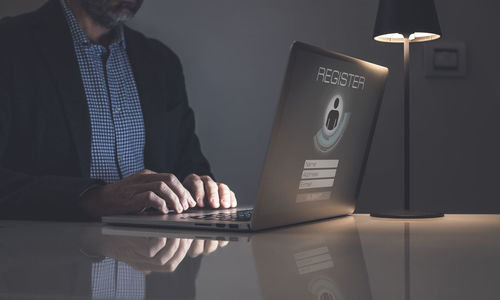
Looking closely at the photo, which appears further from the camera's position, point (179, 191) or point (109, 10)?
point (109, 10)

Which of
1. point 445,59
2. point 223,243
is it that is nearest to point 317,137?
point 223,243

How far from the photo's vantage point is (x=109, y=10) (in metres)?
1.68

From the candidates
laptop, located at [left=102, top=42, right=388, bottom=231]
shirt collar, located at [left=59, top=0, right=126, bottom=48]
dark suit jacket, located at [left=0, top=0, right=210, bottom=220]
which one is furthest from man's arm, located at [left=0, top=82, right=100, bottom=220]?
shirt collar, located at [left=59, top=0, right=126, bottom=48]

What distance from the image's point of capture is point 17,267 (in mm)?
493

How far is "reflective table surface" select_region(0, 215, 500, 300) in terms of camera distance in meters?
0.40

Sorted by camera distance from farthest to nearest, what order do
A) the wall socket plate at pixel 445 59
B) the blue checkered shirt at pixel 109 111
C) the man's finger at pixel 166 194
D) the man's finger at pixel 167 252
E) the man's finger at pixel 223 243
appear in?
the wall socket plate at pixel 445 59, the blue checkered shirt at pixel 109 111, the man's finger at pixel 166 194, the man's finger at pixel 223 243, the man's finger at pixel 167 252

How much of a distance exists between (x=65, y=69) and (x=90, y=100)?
12 centimetres

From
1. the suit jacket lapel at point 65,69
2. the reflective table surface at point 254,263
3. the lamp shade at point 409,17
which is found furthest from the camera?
the suit jacket lapel at point 65,69

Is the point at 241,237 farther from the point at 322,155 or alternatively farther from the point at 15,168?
the point at 15,168

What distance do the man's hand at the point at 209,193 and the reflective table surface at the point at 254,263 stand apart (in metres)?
0.30

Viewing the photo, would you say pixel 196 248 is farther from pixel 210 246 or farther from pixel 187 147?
pixel 187 147

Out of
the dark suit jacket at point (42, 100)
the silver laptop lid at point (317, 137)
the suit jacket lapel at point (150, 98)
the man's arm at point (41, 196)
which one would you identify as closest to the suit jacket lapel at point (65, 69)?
the dark suit jacket at point (42, 100)

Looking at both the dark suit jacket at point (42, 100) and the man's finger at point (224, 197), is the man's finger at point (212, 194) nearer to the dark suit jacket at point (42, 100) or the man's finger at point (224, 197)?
the man's finger at point (224, 197)

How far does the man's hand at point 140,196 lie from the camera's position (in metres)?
0.96
